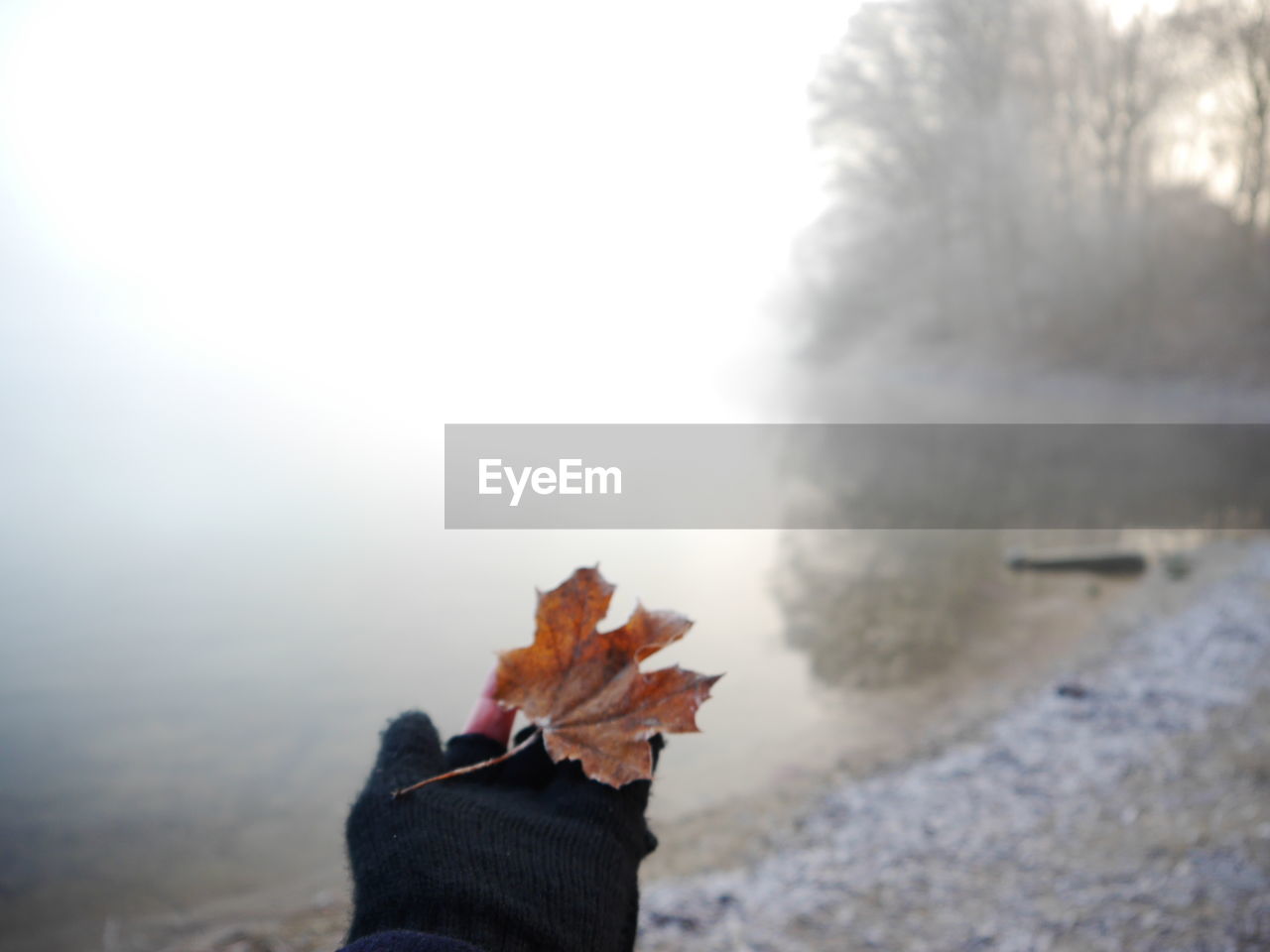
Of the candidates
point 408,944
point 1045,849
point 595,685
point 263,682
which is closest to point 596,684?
point 595,685

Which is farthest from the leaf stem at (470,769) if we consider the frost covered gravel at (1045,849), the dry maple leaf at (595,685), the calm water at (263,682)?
the calm water at (263,682)

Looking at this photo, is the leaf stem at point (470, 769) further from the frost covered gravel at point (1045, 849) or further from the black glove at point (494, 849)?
the frost covered gravel at point (1045, 849)

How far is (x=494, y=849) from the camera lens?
1.01m

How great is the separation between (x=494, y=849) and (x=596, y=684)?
240mm

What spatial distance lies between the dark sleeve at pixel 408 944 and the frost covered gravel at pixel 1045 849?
183cm

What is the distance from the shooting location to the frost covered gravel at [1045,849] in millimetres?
2152

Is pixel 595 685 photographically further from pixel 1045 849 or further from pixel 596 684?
pixel 1045 849

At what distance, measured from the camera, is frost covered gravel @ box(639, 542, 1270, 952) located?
215 cm

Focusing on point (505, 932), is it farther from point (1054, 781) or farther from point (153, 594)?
point (153, 594)

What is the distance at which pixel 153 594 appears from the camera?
7211mm

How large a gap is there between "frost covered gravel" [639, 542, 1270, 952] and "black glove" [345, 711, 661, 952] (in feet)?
5.18

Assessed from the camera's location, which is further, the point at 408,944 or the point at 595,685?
the point at 595,685

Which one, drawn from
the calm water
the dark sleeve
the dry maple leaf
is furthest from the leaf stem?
the calm water

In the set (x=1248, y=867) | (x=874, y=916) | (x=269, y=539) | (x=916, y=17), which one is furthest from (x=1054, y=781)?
(x=916, y=17)
